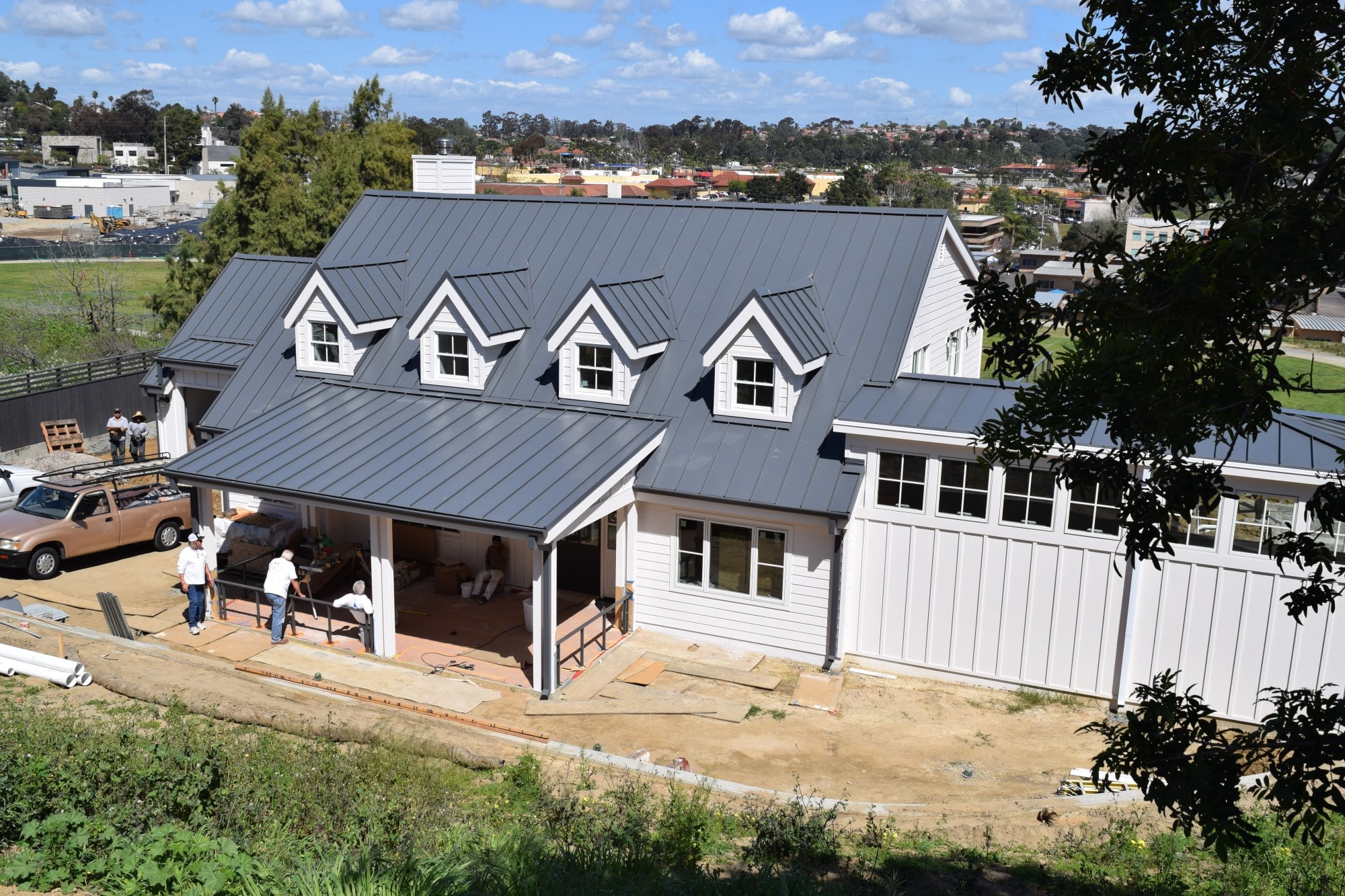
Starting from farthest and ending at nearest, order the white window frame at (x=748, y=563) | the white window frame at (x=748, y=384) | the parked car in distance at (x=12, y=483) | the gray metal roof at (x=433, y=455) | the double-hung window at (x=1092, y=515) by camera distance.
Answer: the parked car in distance at (x=12, y=483)
the white window frame at (x=748, y=384)
the white window frame at (x=748, y=563)
the gray metal roof at (x=433, y=455)
the double-hung window at (x=1092, y=515)

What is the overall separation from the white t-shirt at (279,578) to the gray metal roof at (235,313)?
764 centimetres

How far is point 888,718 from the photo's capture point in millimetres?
17016

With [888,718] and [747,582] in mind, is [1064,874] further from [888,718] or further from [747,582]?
[747,582]

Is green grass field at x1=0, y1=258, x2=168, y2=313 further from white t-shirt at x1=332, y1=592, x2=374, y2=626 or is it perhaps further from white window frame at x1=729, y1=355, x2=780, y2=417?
white window frame at x1=729, y1=355, x2=780, y2=417

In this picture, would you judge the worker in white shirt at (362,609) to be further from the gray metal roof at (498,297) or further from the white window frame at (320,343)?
the white window frame at (320,343)

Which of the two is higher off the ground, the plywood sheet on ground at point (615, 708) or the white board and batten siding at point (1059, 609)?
the white board and batten siding at point (1059, 609)

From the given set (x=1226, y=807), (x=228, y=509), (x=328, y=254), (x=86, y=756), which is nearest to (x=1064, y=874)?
(x=1226, y=807)

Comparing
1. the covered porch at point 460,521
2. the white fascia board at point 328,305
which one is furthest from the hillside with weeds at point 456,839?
the white fascia board at point 328,305

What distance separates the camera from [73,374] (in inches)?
1267

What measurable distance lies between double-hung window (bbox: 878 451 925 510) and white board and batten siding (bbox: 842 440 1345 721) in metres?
0.12

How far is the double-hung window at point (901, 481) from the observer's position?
17.9 metres

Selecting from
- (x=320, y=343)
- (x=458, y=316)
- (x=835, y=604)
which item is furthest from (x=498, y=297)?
(x=835, y=604)

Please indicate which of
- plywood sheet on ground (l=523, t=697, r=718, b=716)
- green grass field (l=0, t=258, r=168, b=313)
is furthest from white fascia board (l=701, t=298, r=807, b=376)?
green grass field (l=0, t=258, r=168, b=313)

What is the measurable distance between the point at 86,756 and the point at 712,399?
36.7 ft
